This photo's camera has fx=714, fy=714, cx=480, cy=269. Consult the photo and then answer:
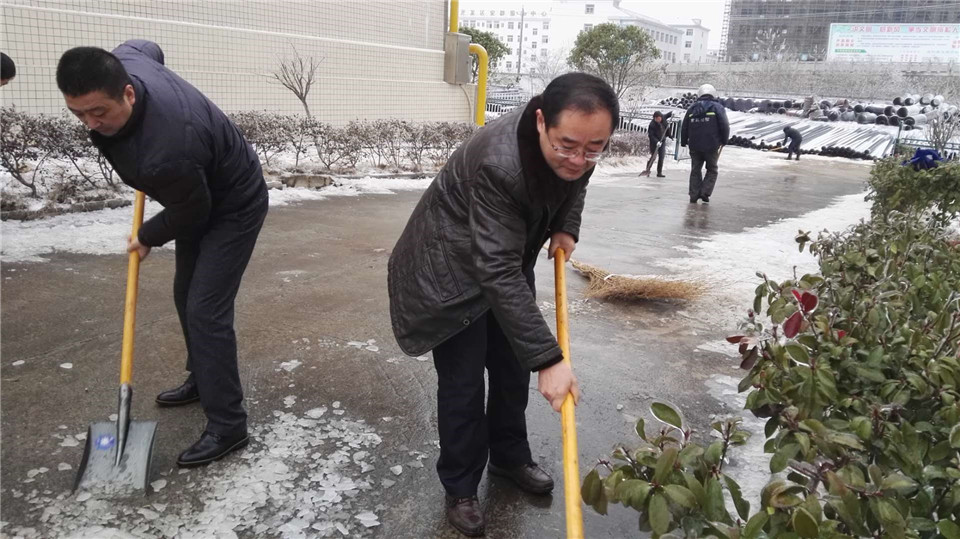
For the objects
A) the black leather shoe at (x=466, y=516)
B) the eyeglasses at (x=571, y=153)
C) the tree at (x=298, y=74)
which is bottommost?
the black leather shoe at (x=466, y=516)

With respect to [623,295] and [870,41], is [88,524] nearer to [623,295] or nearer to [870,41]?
[623,295]

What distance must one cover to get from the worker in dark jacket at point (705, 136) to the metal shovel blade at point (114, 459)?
8.17 meters

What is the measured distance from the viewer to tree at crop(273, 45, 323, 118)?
38.1 feet

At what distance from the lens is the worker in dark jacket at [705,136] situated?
30.5 ft

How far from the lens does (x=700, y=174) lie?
9586 millimetres

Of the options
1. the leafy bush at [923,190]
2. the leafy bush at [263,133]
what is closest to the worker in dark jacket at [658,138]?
the leafy bush at [263,133]

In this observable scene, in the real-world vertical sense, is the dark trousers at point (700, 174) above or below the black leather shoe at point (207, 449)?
above

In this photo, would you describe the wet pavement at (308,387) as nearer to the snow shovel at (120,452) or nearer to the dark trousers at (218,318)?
the snow shovel at (120,452)

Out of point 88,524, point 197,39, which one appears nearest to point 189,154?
point 88,524

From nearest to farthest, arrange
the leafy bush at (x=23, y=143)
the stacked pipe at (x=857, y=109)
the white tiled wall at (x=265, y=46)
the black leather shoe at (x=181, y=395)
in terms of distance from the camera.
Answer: the black leather shoe at (x=181, y=395) < the leafy bush at (x=23, y=143) < the white tiled wall at (x=265, y=46) < the stacked pipe at (x=857, y=109)

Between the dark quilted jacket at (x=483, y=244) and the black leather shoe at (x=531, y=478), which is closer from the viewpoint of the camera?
the dark quilted jacket at (x=483, y=244)

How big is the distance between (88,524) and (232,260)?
101 centimetres

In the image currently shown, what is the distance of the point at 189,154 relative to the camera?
244cm

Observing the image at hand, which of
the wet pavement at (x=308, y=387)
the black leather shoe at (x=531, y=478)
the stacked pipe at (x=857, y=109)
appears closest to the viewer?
the wet pavement at (x=308, y=387)
